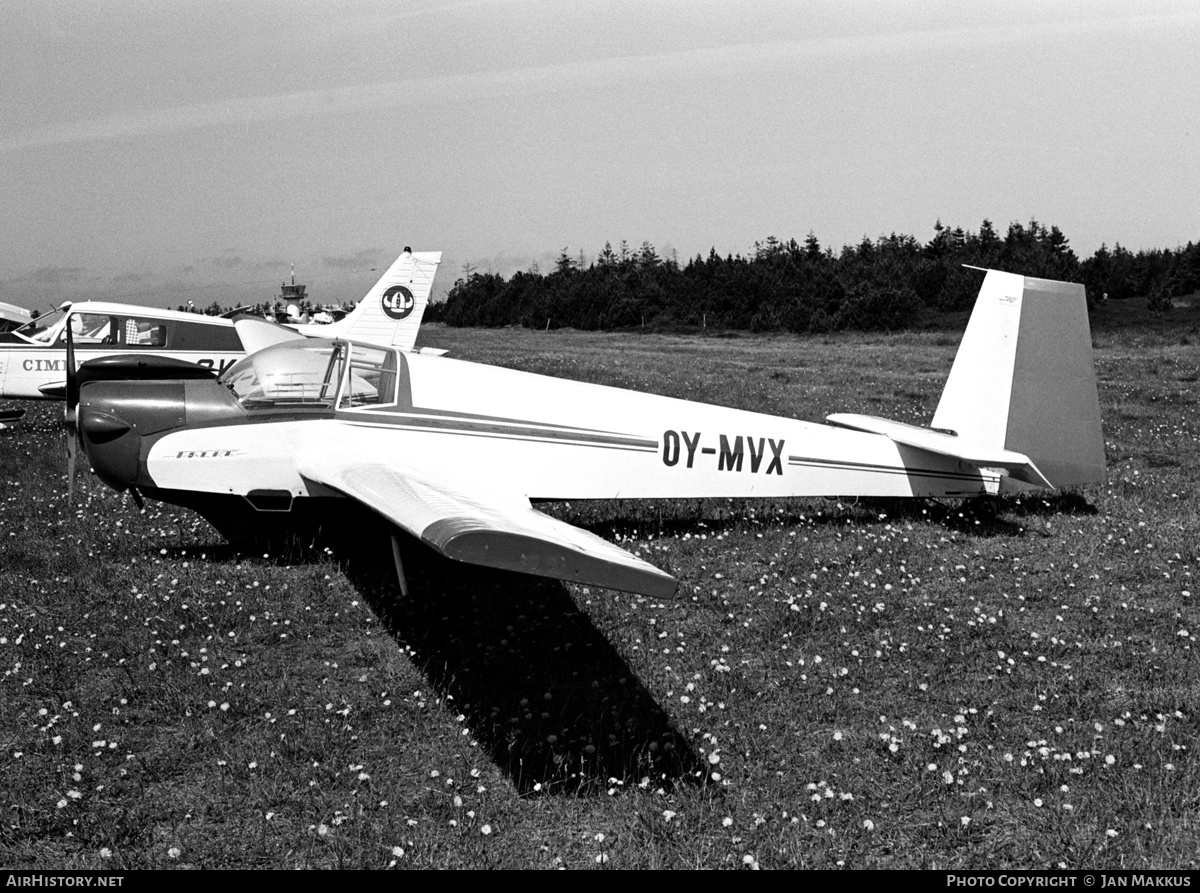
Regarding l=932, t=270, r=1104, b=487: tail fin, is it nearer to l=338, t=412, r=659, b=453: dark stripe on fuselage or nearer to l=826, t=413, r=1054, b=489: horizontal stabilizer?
l=826, t=413, r=1054, b=489: horizontal stabilizer

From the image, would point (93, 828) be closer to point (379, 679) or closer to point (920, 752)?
point (379, 679)

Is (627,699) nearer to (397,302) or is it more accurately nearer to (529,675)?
(529,675)

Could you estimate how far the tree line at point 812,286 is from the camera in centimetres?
5734

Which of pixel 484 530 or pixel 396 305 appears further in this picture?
pixel 396 305

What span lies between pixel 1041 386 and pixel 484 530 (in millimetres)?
6622

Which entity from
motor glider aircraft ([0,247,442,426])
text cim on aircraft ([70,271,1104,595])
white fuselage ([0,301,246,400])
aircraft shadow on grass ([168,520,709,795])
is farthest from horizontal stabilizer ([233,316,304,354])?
aircraft shadow on grass ([168,520,709,795])

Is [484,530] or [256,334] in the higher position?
[256,334]

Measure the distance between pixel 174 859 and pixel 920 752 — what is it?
3634 millimetres

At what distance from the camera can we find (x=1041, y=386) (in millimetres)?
9047

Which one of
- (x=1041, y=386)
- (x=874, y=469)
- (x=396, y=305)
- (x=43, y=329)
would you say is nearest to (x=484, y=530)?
(x=874, y=469)

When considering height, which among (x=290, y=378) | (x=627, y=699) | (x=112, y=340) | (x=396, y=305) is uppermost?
(x=396, y=305)

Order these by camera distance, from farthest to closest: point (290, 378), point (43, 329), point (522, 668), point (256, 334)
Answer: point (256, 334)
point (43, 329)
point (290, 378)
point (522, 668)

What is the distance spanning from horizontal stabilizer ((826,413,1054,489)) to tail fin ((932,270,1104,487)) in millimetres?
176
